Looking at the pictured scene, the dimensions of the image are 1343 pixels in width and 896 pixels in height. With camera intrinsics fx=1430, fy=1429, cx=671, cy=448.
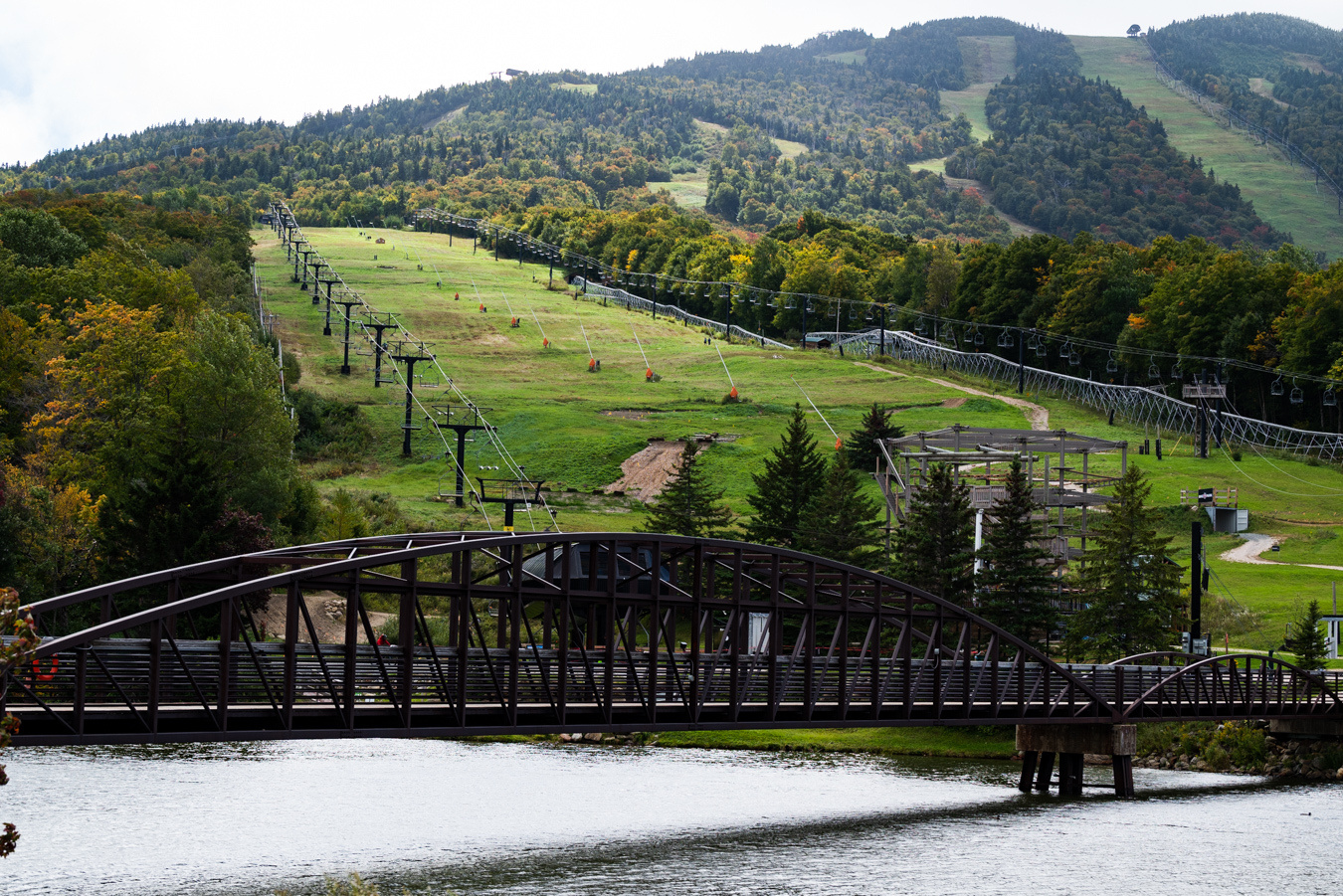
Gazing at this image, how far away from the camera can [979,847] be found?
141 feet

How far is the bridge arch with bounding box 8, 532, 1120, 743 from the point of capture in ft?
108

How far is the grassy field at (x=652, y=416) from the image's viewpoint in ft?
319

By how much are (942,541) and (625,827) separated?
34272 millimetres

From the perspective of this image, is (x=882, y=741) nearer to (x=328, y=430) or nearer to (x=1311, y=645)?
(x=1311, y=645)

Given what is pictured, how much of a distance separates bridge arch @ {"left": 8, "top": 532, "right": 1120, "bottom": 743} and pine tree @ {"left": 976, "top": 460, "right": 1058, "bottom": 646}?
11.4 metres

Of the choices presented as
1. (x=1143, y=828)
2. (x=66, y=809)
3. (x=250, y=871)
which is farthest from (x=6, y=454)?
(x=1143, y=828)

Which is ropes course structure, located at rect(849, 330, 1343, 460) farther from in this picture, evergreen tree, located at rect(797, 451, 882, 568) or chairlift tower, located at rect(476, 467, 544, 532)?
chairlift tower, located at rect(476, 467, 544, 532)

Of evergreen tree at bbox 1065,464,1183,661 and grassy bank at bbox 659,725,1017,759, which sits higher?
evergreen tree at bbox 1065,464,1183,661

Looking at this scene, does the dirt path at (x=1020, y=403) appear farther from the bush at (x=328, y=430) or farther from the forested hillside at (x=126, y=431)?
the forested hillside at (x=126, y=431)

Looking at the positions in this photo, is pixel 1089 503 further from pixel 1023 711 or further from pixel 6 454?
pixel 6 454

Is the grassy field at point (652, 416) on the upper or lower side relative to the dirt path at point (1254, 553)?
upper

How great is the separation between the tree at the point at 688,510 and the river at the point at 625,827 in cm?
2564

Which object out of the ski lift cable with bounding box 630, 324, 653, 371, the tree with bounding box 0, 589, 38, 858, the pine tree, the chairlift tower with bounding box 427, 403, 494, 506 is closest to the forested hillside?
the chairlift tower with bounding box 427, 403, 494, 506

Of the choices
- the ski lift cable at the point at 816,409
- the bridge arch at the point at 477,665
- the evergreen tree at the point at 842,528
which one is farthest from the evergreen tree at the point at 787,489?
the bridge arch at the point at 477,665
